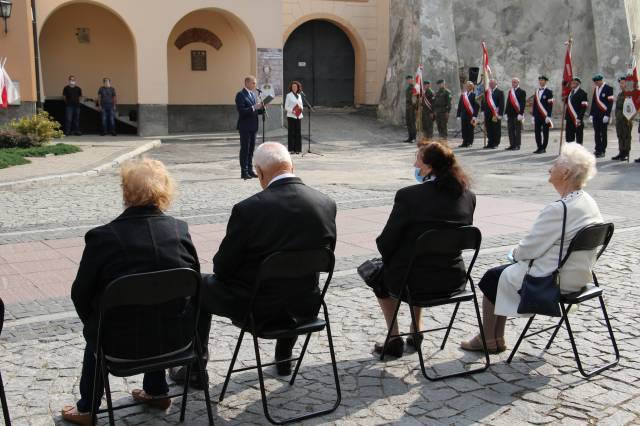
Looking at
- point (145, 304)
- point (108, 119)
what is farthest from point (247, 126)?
point (108, 119)

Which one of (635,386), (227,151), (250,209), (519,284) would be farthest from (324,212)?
(227,151)

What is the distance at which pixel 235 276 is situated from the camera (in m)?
3.97

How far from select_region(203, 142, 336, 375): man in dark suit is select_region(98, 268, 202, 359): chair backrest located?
17.2 inches

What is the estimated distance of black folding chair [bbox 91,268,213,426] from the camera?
3.20m

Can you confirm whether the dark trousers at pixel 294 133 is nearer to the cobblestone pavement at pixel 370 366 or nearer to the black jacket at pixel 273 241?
the cobblestone pavement at pixel 370 366

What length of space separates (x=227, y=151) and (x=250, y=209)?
1521 cm

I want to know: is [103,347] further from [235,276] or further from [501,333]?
[501,333]

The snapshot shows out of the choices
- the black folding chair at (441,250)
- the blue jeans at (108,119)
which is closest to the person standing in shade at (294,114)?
the blue jeans at (108,119)

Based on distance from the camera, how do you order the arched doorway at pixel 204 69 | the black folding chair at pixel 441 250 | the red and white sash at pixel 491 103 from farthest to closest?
1. the arched doorway at pixel 204 69
2. the red and white sash at pixel 491 103
3. the black folding chair at pixel 441 250

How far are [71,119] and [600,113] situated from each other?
14.6 meters

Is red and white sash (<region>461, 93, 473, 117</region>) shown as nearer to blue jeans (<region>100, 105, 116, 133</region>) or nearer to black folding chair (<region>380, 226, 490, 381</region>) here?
blue jeans (<region>100, 105, 116, 133</region>)

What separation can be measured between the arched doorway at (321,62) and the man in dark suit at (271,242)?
2293 centimetres

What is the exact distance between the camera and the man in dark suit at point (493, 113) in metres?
20.4

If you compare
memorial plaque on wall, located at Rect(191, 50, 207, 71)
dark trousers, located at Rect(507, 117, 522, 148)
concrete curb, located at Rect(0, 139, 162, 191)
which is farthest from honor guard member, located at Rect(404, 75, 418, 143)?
concrete curb, located at Rect(0, 139, 162, 191)
